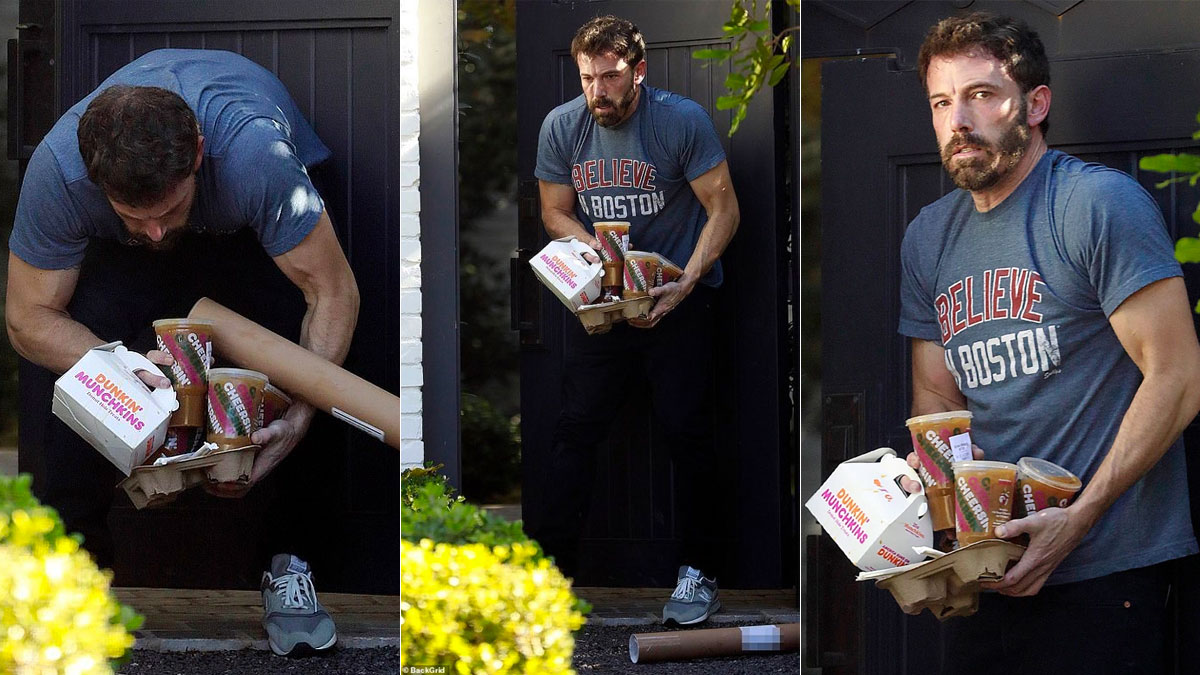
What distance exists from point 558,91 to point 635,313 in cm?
63

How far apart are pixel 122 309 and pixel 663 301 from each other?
1419mm

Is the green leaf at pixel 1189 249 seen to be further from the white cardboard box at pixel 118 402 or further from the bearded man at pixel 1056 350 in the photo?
the white cardboard box at pixel 118 402

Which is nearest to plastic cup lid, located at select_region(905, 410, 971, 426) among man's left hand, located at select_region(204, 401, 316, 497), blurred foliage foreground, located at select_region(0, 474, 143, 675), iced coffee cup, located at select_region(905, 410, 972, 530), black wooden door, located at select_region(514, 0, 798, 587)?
iced coffee cup, located at select_region(905, 410, 972, 530)

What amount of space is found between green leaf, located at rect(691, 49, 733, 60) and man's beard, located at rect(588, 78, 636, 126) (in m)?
0.19

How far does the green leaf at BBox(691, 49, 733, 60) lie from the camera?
10.3ft

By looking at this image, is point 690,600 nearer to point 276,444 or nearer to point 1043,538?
point 1043,538

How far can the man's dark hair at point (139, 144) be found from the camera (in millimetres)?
2955

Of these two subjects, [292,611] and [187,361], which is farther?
[292,611]

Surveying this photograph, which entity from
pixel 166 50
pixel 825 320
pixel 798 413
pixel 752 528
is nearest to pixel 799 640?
pixel 752 528

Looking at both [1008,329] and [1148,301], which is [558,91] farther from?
[1148,301]

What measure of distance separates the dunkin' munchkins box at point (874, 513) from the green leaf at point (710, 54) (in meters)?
1.13

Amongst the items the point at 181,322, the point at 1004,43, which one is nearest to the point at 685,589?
the point at 181,322

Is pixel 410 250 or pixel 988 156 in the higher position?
pixel 988 156

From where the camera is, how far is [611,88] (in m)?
3.13
